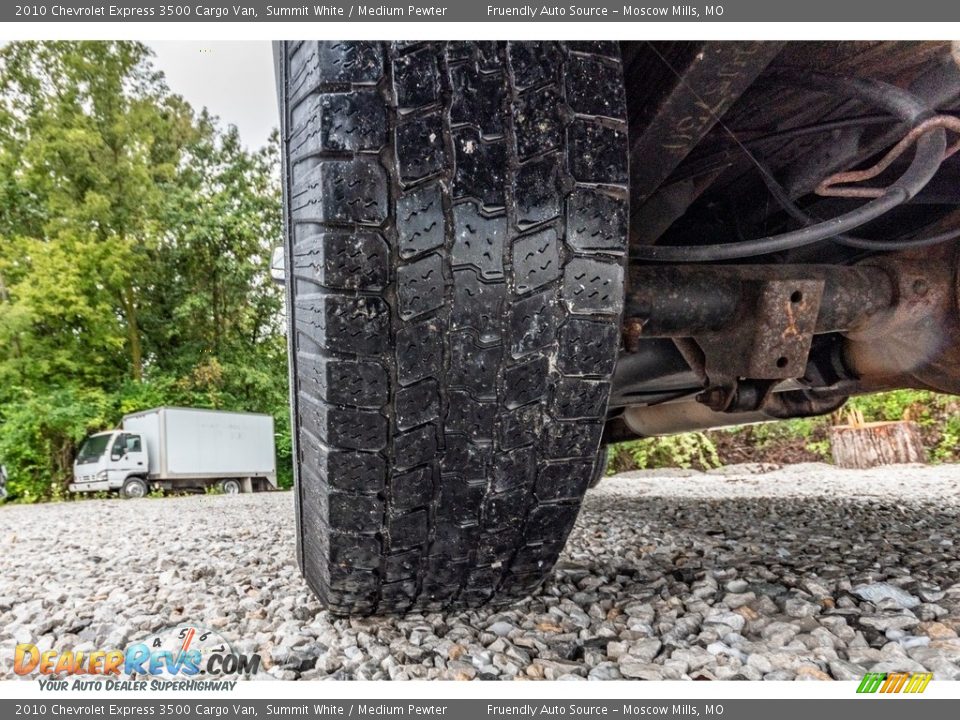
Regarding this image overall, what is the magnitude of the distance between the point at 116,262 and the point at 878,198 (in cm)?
1373

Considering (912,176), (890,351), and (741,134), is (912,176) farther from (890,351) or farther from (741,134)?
(890,351)

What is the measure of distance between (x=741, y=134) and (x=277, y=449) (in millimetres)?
12849

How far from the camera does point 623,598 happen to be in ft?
3.70

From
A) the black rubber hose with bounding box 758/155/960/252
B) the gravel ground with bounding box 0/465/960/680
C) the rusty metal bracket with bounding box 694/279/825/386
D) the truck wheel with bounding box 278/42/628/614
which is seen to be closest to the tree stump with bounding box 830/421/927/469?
the gravel ground with bounding box 0/465/960/680

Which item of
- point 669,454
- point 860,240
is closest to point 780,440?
point 669,454

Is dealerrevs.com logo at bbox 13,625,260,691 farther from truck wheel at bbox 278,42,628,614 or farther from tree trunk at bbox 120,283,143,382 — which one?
tree trunk at bbox 120,283,143,382

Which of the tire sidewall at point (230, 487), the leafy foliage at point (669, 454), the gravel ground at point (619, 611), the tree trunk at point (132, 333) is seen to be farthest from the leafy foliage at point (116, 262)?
the gravel ground at point (619, 611)

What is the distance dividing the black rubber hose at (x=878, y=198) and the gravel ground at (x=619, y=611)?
22.4 inches

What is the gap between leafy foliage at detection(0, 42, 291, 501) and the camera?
36.2 ft

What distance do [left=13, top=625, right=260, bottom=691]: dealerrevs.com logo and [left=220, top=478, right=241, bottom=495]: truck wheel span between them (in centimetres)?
1173

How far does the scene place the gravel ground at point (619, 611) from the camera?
2.80 feet

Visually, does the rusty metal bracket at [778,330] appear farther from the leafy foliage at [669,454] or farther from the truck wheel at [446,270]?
the leafy foliage at [669,454]

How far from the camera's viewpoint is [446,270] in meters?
0.78

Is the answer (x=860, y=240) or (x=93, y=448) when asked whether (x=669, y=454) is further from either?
(x=93, y=448)
